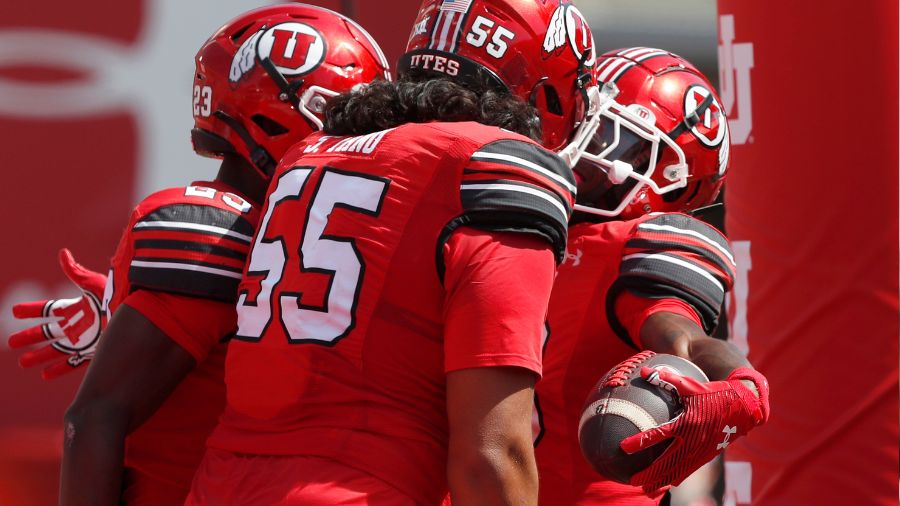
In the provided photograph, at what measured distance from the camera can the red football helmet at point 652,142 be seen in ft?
8.03

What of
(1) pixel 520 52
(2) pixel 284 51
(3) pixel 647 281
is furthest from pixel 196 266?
(3) pixel 647 281

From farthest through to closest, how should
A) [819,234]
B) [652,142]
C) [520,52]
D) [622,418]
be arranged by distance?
[819,234] < [652,142] < [520,52] < [622,418]

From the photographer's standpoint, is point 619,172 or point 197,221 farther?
point 619,172

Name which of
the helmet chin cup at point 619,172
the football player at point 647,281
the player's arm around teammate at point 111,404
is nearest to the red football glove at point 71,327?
the player's arm around teammate at point 111,404

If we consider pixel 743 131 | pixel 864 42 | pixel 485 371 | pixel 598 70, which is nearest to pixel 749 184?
pixel 743 131

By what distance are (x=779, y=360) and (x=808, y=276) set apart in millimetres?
265

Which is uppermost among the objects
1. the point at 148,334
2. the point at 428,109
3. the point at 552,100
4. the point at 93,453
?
the point at 428,109

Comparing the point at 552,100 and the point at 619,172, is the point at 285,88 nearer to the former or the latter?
the point at 552,100

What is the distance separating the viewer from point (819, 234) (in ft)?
10.5

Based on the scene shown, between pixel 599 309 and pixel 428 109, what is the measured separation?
2.29 feet

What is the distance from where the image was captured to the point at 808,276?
10.6 ft

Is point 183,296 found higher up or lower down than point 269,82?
lower down

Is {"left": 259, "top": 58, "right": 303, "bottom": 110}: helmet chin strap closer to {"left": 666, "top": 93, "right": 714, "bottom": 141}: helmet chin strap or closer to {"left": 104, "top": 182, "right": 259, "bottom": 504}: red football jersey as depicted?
{"left": 104, "top": 182, "right": 259, "bottom": 504}: red football jersey

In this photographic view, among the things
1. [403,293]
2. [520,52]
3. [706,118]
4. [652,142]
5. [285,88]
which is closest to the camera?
[403,293]
